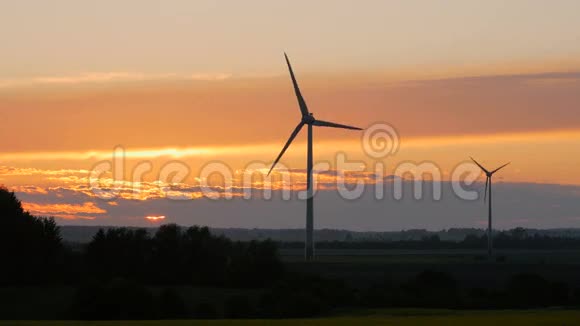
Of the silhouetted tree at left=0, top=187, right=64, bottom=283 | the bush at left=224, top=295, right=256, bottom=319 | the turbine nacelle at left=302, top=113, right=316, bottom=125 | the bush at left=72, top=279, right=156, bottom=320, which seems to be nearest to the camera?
the bush at left=72, top=279, right=156, bottom=320

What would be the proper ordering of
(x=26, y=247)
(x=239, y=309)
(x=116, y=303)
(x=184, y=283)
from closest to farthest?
(x=116, y=303)
(x=239, y=309)
(x=26, y=247)
(x=184, y=283)

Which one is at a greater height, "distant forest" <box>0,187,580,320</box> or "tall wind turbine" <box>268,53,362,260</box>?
"tall wind turbine" <box>268,53,362,260</box>

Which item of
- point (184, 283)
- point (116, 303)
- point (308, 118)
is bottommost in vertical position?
point (184, 283)

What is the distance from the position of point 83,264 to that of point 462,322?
5655 centimetres

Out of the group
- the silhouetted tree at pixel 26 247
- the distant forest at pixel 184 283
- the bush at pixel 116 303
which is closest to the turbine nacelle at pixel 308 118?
the distant forest at pixel 184 283

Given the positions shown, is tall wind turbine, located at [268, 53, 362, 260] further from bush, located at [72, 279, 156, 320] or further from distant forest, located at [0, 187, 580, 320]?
bush, located at [72, 279, 156, 320]

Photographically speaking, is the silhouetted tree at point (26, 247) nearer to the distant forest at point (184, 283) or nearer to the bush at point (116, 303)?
the distant forest at point (184, 283)

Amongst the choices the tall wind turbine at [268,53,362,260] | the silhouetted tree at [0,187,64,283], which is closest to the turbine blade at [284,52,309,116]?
the tall wind turbine at [268,53,362,260]

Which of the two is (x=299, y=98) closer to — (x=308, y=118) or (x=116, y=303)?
(x=308, y=118)

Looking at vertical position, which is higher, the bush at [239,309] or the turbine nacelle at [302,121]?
the turbine nacelle at [302,121]

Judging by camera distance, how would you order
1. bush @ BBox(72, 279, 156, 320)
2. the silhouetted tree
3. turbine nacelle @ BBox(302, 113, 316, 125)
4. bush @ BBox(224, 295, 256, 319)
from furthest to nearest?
turbine nacelle @ BBox(302, 113, 316, 125) < the silhouetted tree < bush @ BBox(224, 295, 256, 319) < bush @ BBox(72, 279, 156, 320)

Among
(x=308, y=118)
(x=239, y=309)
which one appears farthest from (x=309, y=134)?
(x=239, y=309)

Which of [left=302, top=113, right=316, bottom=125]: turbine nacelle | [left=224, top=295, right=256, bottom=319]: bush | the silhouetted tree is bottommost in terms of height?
[left=224, top=295, right=256, bottom=319]: bush

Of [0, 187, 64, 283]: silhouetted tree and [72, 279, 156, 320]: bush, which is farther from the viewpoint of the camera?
[0, 187, 64, 283]: silhouetted tree
